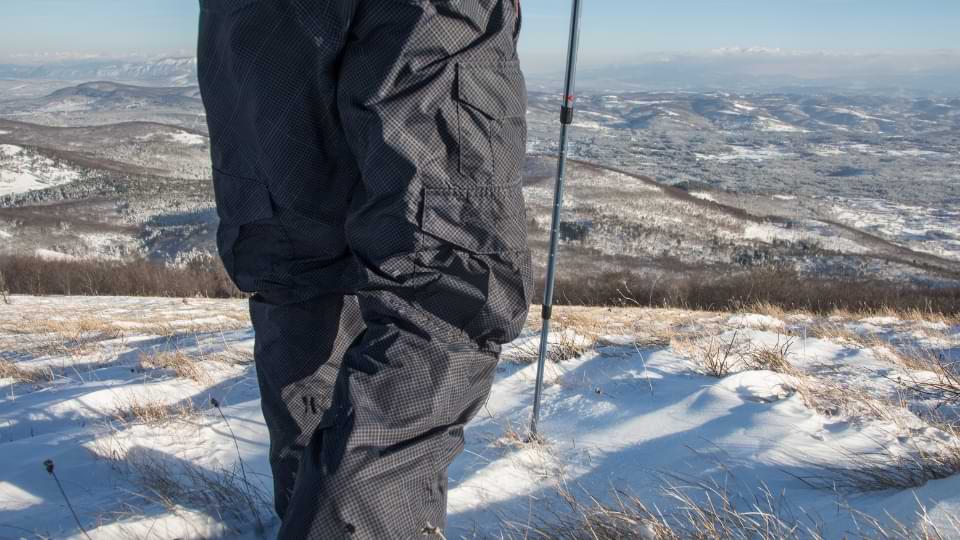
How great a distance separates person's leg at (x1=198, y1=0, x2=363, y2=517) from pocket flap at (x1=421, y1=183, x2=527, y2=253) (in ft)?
1.13

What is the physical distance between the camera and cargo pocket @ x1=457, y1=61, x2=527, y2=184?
138cm

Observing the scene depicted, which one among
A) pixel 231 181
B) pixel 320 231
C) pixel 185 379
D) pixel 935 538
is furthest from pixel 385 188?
pixel 185 379

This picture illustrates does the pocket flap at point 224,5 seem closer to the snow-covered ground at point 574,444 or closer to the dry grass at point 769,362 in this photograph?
the snow-covered ground at point 574,444

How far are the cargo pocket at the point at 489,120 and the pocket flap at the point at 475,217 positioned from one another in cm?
4

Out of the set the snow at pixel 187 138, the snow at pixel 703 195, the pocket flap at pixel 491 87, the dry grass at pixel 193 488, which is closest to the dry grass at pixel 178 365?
the dry grass at pixel 193 488

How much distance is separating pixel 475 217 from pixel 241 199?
27.6 inches

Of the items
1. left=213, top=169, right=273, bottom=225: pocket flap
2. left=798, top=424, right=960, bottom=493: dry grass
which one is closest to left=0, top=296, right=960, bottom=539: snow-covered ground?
left=798, top=424, right=960, bottom=493: dry grass

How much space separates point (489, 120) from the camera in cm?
141

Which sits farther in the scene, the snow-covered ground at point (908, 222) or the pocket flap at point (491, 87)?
the snow-covered ground at point (908, 222)

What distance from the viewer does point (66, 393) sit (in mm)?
3033

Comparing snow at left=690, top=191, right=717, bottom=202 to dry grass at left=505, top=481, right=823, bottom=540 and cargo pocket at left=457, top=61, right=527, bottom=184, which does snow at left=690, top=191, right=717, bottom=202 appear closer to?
dry grass at left=505, top=481, right=823, bottom=540

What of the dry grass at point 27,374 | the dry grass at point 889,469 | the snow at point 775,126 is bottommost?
the snow at point 775,126

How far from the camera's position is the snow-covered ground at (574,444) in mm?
1683

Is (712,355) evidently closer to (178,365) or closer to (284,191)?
(284,191)
